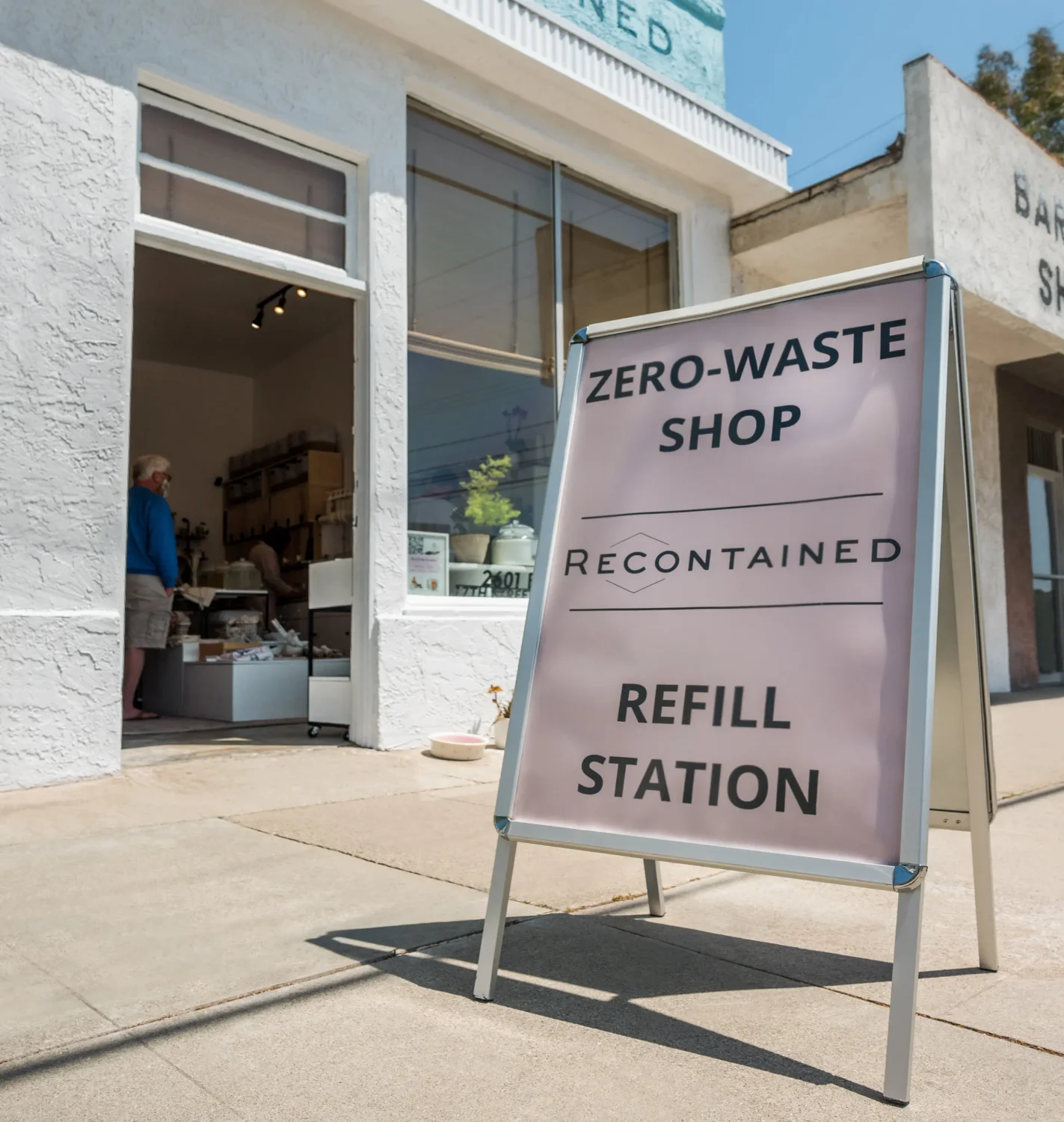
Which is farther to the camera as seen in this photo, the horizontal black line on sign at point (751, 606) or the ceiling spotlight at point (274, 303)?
the ceiling spotlight at point (274, 303)

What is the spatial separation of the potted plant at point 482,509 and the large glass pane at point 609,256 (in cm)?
107

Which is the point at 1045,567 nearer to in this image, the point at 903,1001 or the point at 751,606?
the point at 751,606

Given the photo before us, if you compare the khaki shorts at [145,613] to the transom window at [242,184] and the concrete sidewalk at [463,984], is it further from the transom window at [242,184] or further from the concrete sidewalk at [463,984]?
the concrete sidewalk at [463,984]

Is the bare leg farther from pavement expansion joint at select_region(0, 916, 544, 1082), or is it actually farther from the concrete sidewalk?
pavement expansion joint at select_region(0, 916, 544, 1082)

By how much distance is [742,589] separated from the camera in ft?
7.50

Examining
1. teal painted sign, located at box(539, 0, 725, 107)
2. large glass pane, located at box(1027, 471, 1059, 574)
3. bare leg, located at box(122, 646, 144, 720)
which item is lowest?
bare leg, located at box(122, 646, 144, 720)

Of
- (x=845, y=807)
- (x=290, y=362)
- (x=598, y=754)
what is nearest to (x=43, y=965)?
(x=598, y=754)

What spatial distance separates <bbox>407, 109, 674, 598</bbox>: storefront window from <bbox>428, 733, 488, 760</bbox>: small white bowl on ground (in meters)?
1.02

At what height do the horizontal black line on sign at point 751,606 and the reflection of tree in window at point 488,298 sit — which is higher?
the reflection of tree in window at point 488,298

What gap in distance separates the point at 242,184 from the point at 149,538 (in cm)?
246

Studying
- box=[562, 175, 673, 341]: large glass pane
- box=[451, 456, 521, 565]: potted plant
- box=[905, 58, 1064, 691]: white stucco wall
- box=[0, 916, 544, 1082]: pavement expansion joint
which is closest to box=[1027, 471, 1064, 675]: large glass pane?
box=[905, 58, 1064, 691]: white stucco wall

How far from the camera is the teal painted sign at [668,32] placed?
7.56 metres

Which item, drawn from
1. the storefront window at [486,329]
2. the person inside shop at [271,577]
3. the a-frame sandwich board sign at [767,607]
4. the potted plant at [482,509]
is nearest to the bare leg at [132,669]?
the storefront window at [486,329]

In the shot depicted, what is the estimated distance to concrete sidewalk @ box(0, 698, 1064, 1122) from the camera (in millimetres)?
1800
